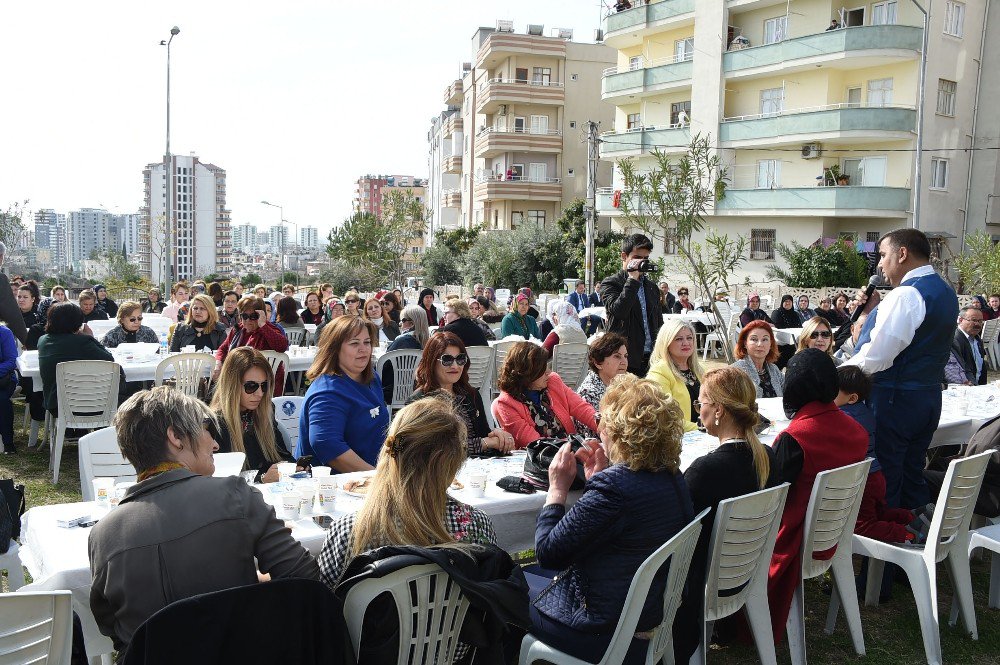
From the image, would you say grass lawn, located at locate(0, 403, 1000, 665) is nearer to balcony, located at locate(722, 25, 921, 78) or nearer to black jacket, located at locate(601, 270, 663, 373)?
black jacket, located at locate(601, 270, 663, 373)

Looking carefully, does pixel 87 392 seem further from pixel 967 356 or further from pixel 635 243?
pixel 967 356

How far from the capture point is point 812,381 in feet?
12.8

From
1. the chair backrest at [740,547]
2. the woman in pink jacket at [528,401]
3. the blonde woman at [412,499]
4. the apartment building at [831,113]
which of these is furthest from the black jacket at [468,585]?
the apartment building at [831,113]

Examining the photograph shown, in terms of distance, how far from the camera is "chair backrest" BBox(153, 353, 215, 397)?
23.8 ft

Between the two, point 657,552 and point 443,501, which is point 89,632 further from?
point 657,552

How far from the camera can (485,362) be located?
8.38 metres

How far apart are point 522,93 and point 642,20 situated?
39.4 feet

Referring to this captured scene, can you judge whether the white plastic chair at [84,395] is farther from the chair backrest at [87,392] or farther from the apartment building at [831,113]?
the apartment building at [831,113]

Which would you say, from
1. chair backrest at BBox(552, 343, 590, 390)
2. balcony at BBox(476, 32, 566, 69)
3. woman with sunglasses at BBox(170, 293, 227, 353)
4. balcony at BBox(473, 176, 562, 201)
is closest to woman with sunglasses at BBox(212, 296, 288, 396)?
woman with sunglasses at BBox(170, 293, 227, 353)

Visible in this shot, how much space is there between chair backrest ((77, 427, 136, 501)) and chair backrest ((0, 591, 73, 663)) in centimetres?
186

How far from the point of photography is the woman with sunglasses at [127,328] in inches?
356

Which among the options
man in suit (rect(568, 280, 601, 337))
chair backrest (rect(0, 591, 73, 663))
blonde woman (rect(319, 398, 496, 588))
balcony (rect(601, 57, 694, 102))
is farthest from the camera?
balcony (rect(601, 57, 694, 102))

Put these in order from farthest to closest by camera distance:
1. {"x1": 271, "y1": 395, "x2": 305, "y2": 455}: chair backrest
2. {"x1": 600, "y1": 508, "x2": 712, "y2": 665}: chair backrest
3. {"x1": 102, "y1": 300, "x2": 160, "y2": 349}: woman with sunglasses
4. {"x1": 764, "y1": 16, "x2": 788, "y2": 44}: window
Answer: {"x1": 764, "y1": 16, "x2": 788, "y2": 44}: window → {"x1": 102, "y1": 300, "x2": 160, "y2": 349}: woman with sunglasses → {"x1": 271, "y1": 395, "x2": 305, "y2": 455}: chair backrest → {"x1": 600, "y1": 508, "x2": 712, "y2": 665}: chair backrest

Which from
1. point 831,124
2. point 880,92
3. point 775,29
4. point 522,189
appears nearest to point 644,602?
point 831,124
